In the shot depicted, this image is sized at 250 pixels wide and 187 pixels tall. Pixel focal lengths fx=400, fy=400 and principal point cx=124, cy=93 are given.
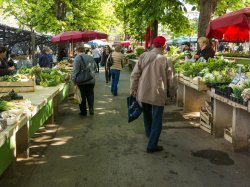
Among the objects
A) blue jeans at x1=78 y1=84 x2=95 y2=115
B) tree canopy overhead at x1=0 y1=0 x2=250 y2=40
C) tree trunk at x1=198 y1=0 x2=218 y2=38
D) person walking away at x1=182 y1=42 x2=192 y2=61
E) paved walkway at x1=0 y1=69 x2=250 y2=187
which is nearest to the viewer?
paved walkway at x1=0 y1=69 x2=250 y2=187

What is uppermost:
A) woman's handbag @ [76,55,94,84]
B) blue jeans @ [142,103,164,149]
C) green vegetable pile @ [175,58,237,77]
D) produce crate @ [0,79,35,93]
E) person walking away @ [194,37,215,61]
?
person walking away @ [194,37,215,61]

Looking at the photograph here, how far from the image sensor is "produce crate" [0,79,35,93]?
8195mm

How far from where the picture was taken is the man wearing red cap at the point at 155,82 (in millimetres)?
6348

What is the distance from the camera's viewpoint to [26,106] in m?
6.02

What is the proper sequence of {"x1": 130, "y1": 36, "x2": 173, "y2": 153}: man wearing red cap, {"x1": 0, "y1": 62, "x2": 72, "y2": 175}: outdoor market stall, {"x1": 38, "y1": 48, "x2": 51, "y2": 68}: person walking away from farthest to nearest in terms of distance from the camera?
{"x1": 38, "y1": 48, "x2": 51, "y2": 68}: person walking away → {"x1": 130, "y1": 36, "x2": 173, "y2": 153}: man wearing red cap → {"x1": 0, "y1": 62, "x2": 72, "y2": 175}: outdoor market stall

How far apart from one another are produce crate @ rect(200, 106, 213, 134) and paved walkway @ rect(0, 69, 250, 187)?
0.46 ft

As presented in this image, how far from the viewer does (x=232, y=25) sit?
28.7 feet

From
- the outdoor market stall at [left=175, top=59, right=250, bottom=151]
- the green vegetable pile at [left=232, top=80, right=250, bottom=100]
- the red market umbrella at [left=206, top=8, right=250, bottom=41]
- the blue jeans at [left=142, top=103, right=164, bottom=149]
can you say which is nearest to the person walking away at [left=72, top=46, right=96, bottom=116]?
the outdoor market stall at [left=175, top=59, right=250, bottom=151]

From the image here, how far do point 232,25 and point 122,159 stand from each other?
433 centimetres

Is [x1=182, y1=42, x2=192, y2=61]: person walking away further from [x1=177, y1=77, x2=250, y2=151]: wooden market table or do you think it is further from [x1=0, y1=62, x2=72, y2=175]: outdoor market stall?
[x1=0, y1=62, x2=72, y2=175]: outdoor market stall

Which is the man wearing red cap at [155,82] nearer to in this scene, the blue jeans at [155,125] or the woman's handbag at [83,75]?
the blue jeans at [155,125]

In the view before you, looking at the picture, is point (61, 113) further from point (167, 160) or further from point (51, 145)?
point (167, 160)

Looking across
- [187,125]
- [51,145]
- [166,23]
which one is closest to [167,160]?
[51,145]

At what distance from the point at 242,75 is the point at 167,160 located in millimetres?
2230
